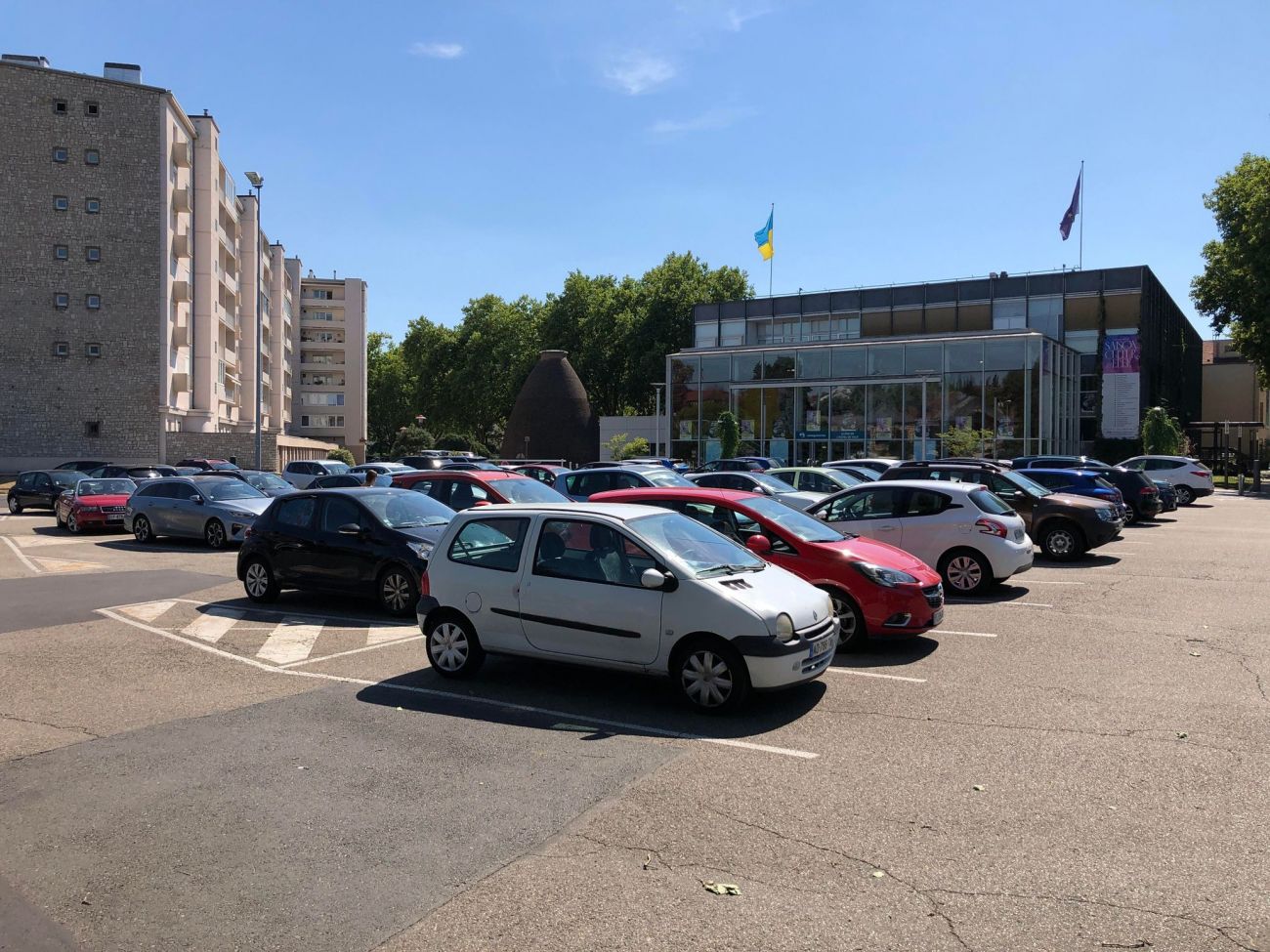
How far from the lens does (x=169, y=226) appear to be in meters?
55.6

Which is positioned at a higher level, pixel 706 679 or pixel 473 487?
pixel 473 487

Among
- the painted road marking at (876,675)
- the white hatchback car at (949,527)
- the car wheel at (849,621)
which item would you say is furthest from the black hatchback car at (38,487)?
the painted road marking at (876,675)

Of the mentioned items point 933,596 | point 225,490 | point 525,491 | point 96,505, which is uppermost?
point 525,491

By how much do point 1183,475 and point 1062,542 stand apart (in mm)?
21002

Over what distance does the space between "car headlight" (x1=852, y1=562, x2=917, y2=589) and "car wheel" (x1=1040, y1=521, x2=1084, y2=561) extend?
9115 mm

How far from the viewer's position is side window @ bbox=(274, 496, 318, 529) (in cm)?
1273

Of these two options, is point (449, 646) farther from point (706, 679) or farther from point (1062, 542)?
point (1062, 542)

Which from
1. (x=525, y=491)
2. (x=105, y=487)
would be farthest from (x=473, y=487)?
(x=105, y=487)

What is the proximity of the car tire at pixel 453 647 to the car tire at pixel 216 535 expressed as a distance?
13308 mm

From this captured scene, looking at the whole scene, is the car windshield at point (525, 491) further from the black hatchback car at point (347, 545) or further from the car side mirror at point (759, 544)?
the car side mirror at point (759, 544)

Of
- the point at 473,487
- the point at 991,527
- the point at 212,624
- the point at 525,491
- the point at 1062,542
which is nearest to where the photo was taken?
the point at 212,624

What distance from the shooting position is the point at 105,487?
25078mm

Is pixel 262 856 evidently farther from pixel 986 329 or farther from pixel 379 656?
pixel 986 329

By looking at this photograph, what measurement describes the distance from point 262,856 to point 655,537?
3865 millimetres
